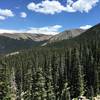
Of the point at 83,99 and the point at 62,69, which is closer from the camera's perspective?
the point at 83,99

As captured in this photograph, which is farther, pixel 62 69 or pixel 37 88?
pixel 62 69

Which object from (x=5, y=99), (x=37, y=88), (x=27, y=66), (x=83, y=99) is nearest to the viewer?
(x=5, y=99)

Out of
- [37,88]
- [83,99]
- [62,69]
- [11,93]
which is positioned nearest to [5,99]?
[11,93]

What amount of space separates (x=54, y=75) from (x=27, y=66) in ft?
139

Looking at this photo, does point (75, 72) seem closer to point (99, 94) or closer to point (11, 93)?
point (99, 94)

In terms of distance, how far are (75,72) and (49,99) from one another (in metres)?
25.3

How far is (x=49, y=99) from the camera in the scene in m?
73.9

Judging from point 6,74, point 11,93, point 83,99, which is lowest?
point 83,99

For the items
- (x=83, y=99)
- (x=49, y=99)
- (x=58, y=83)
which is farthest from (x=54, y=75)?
(x=49, y=99)

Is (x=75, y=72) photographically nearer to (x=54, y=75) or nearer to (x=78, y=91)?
(x=78, y=91)

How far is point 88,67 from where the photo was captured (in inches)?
4564

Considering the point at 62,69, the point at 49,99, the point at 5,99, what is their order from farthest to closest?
the point at 62,69, the point at 49,99, the point at 5,99

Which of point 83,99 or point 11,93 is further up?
point 11,93

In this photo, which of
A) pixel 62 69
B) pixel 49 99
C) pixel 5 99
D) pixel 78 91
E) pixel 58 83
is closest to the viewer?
pixel 5 99
